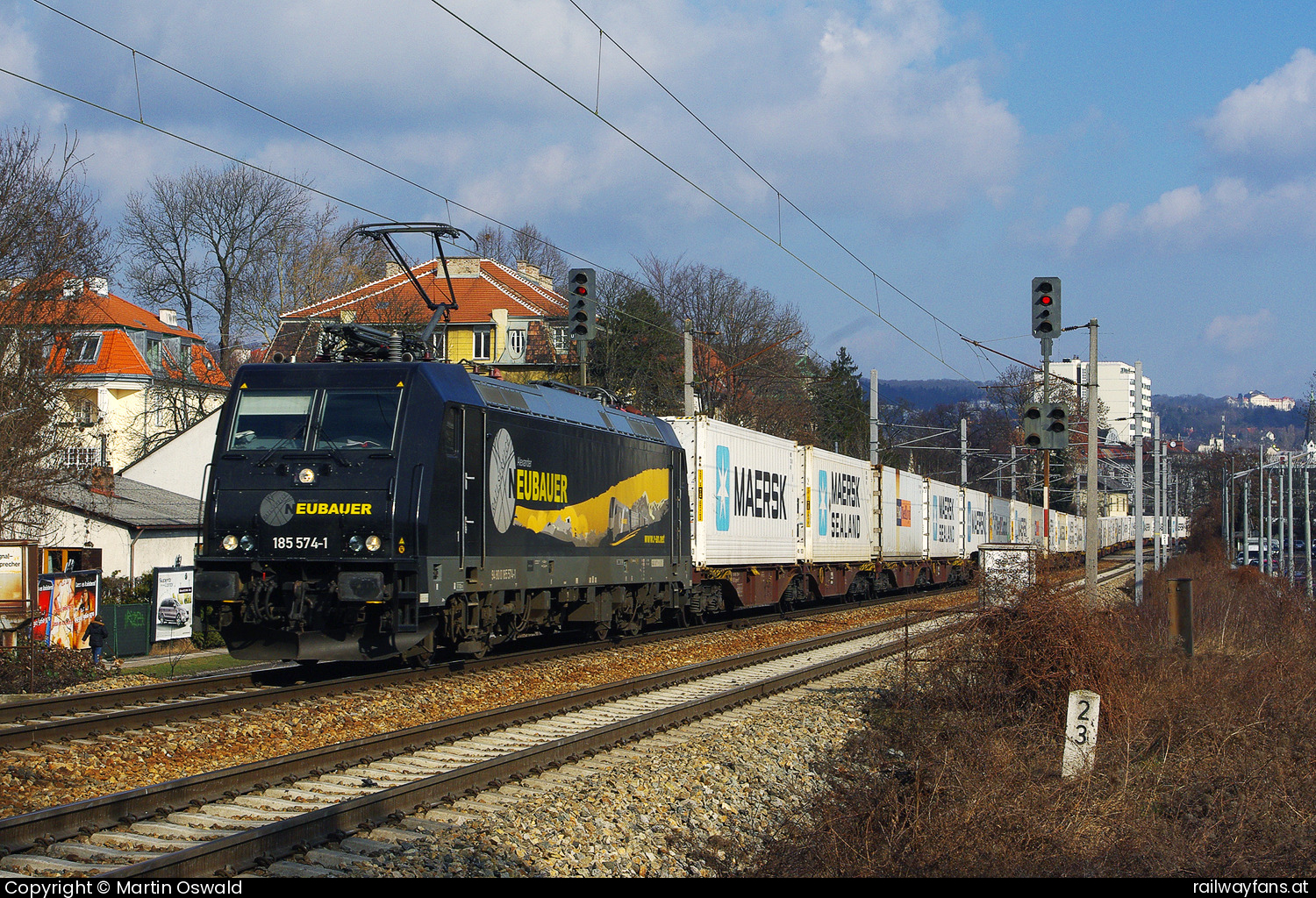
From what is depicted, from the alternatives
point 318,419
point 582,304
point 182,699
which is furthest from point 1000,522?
point 182,699

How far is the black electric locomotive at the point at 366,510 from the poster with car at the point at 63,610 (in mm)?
5604

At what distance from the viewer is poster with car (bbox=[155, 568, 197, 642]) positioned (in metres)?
20.9

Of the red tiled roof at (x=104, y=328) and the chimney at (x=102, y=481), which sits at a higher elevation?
the red tiled roof at (x=104, y=328)

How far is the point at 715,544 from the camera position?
21391 mm

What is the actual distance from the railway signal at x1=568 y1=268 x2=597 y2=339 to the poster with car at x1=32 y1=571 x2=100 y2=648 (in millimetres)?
8297

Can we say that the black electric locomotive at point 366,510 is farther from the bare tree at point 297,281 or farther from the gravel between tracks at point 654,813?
the bare tree at point 297,281

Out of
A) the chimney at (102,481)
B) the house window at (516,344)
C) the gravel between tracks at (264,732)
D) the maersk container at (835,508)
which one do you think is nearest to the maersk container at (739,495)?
the maersk container at (835,508)

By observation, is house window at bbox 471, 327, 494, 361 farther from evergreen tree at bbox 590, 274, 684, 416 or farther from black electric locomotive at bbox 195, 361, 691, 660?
black electric locomotive at bbox 195, 361, 691, 660

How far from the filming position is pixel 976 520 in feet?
138

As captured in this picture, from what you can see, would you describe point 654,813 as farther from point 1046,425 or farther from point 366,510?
point 1046,425

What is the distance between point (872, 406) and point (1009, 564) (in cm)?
2586

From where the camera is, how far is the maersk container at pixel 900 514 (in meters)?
31.2

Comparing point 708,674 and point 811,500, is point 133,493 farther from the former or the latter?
point 708,674

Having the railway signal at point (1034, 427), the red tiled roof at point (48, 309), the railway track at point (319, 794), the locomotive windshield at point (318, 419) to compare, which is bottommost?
the railway track at point (319, 794)
